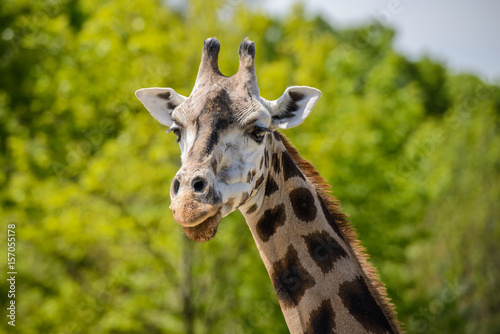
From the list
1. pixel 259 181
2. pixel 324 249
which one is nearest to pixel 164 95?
pixel 259 181

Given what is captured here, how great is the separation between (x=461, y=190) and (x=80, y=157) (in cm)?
1742

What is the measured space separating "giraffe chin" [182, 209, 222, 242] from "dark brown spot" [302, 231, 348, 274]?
0.88m

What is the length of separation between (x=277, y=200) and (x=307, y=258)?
52cm

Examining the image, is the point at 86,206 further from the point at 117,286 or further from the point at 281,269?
the point at 281,269

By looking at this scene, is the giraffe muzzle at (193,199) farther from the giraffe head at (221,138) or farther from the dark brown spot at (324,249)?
the dark brown spot at (324,249)

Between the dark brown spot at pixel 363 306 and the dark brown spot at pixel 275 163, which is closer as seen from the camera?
the dark brown spot at pixel 363 306

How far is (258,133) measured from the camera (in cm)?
404

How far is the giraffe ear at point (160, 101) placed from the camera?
15.5 feet

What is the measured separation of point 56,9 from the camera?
54.2 ft

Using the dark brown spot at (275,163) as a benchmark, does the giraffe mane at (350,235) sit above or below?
below

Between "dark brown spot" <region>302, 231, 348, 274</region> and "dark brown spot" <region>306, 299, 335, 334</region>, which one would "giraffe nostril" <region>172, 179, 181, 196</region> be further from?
"dark brown spot" <region>306, 299, 335, 334</region>

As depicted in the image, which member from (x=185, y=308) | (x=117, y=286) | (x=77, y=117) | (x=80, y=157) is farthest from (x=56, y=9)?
(x=185, y=308)

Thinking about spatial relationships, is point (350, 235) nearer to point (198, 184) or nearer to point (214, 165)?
point (214, 165)

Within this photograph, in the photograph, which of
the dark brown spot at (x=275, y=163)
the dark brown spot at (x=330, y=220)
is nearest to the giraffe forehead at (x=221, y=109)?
the dark brown spot at (x=275, y=163)
